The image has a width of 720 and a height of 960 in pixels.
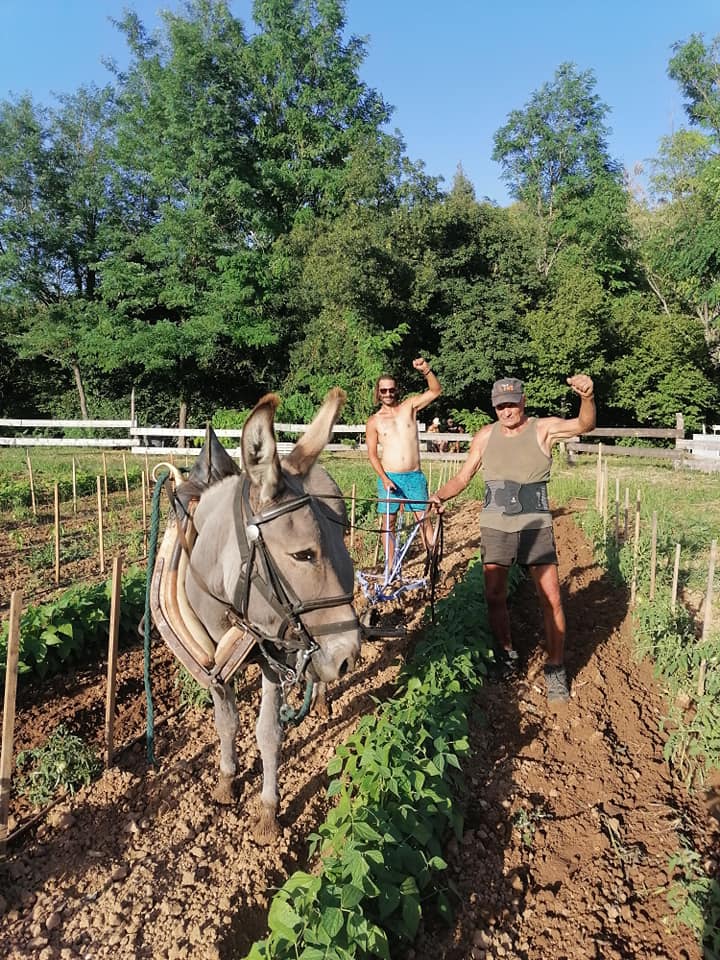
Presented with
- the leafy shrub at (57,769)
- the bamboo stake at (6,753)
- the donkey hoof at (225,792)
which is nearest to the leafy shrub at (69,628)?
the leafy shrub at (57,769)

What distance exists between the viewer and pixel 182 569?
294cm

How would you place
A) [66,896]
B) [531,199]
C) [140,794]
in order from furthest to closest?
1. [531,199]
2. [140,794]
3. [66,896]

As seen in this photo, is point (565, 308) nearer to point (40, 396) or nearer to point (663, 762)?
point (663, 762)

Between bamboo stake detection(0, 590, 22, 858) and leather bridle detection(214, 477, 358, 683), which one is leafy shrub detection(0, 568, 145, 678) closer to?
bamboo stake detection(0, 590, 22, 858)

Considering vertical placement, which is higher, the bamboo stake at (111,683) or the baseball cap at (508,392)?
the baseball cap at (508,392)

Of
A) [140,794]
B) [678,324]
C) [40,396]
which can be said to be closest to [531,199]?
[678,324]

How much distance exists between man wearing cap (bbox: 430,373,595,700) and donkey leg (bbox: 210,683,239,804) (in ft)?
6.11

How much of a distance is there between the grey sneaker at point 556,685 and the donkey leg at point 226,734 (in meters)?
2.21

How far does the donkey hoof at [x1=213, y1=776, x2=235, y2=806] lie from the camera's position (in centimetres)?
326

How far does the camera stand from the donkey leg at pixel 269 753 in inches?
115

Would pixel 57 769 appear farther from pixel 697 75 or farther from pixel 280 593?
pixel 697 75

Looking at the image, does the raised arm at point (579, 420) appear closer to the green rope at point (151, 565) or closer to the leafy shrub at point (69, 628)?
the green rope at point (151, 565)

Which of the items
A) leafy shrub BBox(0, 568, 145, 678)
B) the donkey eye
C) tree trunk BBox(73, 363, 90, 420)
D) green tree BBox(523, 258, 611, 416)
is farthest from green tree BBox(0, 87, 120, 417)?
the donkey eye

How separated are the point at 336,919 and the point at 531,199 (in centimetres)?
3519
